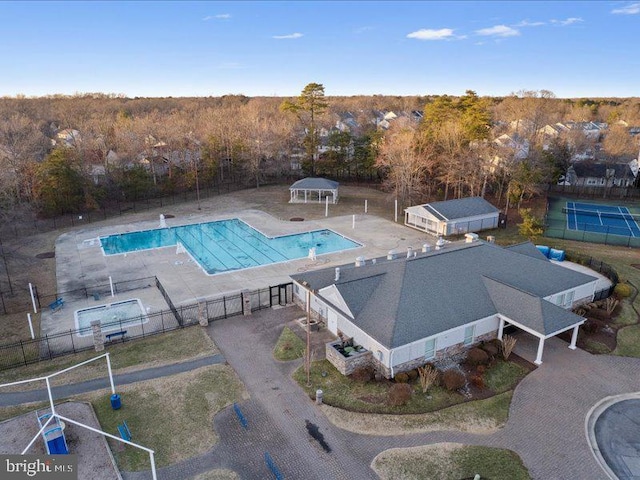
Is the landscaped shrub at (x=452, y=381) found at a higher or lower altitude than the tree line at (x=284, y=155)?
lower

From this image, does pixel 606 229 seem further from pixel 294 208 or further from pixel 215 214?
pixel 215 214

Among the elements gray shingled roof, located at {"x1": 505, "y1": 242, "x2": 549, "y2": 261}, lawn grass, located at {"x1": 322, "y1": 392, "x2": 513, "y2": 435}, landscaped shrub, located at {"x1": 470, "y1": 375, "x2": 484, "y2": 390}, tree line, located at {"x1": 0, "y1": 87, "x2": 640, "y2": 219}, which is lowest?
lawn grass, located at {"x1": 322, "y1": 392, "x2": 513, "y2": 435}

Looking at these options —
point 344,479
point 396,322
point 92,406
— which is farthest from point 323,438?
point 92,406

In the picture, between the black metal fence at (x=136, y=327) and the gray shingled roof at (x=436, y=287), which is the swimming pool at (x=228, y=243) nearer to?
the black metal fence at (x=136, y=327)

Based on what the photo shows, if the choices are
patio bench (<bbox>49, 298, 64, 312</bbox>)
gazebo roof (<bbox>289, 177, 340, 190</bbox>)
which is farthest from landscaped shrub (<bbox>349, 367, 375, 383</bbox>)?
gazebo roof (<bbox>289, 177, 340, 190</bbox>)

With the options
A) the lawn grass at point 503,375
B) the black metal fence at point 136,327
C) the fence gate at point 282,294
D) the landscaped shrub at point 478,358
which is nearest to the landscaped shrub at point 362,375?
the landscaped shrub at point 478,358

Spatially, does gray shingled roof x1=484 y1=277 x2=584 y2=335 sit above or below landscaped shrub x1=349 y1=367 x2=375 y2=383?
above

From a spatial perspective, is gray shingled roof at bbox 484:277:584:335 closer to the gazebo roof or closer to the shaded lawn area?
the shaded lawn area
